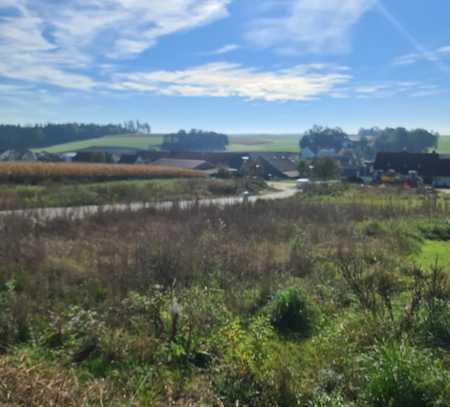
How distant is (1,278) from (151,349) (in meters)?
3.74

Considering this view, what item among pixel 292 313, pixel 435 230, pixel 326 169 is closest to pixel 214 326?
pixel 292 313

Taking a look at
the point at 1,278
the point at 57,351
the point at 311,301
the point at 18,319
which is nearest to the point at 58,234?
the point at 1,278

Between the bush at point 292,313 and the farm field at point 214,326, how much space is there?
0.02 metres

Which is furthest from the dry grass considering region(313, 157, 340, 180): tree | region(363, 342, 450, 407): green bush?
region(313, 157, 340, 180): tree

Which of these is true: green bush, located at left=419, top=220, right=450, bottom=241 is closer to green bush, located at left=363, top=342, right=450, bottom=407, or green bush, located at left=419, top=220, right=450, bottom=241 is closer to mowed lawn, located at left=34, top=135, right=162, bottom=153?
green bush, located at left=363, top=342, right=450, bottom=407

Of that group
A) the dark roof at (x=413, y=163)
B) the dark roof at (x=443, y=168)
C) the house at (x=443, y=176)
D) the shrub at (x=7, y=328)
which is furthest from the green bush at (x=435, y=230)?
the dark roof at (x=413, y=163)

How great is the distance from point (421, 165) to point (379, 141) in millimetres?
64969

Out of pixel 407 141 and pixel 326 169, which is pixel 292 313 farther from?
pixel 407 141

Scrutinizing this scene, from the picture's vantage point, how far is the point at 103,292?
20.8 feet

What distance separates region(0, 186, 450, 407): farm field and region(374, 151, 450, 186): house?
52205mm

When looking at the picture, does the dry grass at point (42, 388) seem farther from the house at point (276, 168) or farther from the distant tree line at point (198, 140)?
the distant tree line at point (198, 140)

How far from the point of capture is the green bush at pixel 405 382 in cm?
337

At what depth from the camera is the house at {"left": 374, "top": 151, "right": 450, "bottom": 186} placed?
181ft

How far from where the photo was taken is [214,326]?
4871 mm
